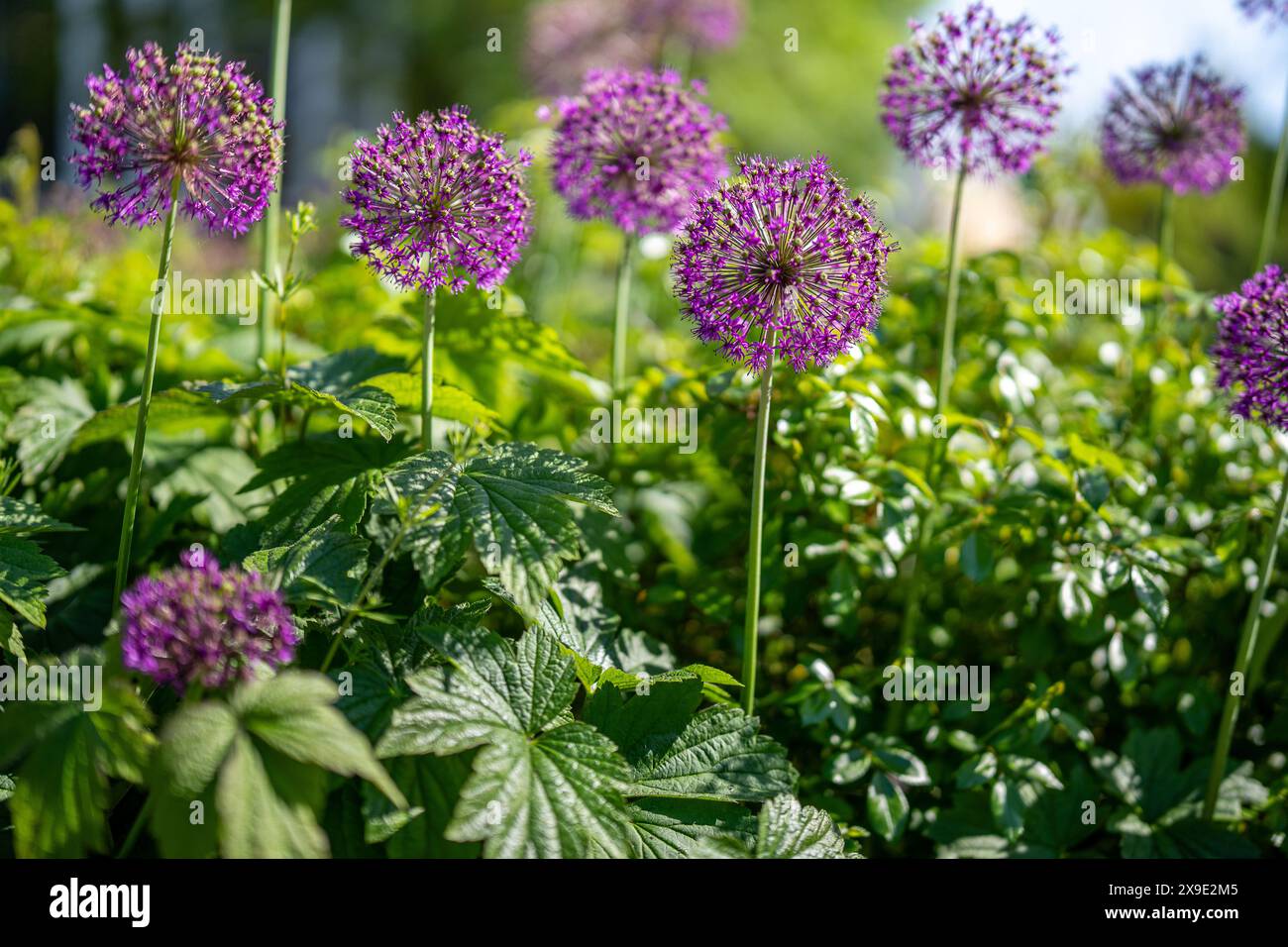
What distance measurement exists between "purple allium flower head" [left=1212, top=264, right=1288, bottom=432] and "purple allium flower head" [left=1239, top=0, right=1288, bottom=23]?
1174 millimetres

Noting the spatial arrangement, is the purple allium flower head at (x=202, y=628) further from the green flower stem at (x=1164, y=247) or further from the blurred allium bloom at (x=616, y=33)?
the blurred allium bloom at (x=616, y=33)

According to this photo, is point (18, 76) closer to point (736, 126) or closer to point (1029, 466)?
point (736, 126)

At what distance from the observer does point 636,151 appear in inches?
119

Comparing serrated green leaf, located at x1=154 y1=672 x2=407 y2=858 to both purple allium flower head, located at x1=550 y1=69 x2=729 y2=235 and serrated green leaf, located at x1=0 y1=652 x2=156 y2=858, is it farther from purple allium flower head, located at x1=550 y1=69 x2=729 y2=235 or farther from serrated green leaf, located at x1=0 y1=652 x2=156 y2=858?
purple allium flower head, located at x1=550 y1=69 x2=729 y2=235

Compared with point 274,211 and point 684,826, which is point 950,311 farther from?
point 274,211

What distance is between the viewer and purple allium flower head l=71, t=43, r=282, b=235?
2.19m

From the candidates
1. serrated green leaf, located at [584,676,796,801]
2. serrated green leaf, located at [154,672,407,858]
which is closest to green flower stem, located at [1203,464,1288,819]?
serrated green leaf, located at [584,676,796,801]

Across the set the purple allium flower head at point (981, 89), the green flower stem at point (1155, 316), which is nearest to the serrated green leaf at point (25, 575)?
the purple allium flower head at point (981, 89)

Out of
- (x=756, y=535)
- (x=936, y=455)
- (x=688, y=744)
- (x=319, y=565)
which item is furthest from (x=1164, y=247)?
(x=319, y=565)

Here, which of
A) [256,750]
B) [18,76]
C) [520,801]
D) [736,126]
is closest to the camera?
[256,750]

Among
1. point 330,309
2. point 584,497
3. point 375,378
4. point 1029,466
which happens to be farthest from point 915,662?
point 330,309

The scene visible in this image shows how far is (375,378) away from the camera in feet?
8.71
